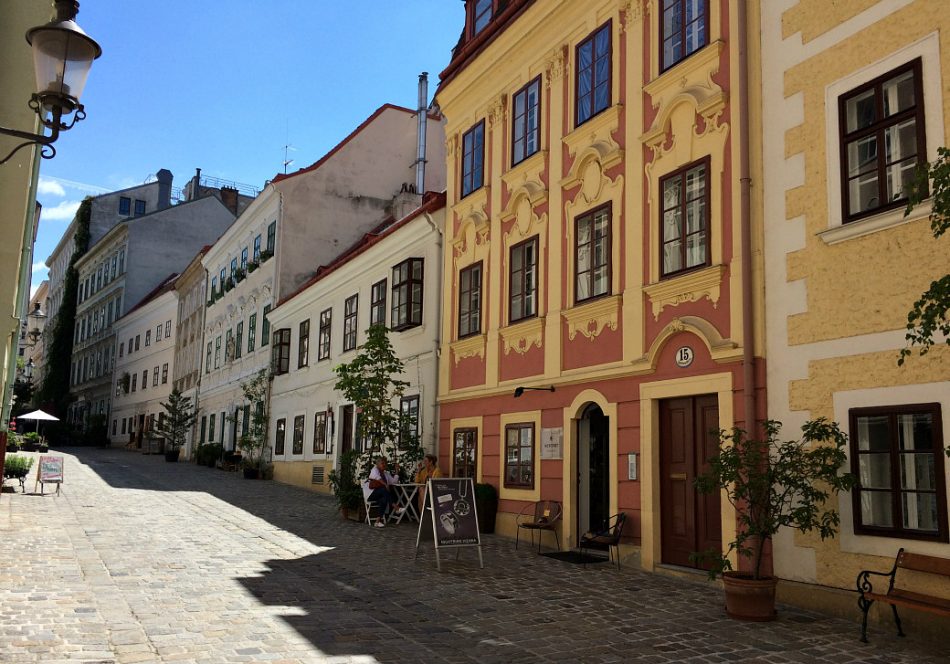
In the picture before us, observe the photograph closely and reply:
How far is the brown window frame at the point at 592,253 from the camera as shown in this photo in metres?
12.8

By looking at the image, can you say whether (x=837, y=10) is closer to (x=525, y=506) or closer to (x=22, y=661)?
(x=525, y=506)

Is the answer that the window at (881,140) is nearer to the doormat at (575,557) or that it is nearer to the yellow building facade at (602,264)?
the yellow building facade at (602,264)

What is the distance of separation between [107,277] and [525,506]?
51773mm

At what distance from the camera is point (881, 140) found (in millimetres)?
8664

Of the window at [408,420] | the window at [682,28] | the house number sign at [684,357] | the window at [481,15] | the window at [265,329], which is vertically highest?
the window at [481,15]

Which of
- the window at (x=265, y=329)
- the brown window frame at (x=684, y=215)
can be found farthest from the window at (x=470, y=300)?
the window at (x=265, y=329)

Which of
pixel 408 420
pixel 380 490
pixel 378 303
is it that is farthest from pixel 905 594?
pixel 378 303

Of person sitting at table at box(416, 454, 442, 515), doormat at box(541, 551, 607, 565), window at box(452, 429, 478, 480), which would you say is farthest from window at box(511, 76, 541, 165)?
doormat at box(541, 551, 607, 565)

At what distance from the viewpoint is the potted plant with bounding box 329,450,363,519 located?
17.2 metres

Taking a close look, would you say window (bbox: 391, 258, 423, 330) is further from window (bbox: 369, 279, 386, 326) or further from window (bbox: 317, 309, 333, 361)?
window (bbox: 317, 309, 333, 361)

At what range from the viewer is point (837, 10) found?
937 cm

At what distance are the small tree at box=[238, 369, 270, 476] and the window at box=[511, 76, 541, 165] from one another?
17016mm

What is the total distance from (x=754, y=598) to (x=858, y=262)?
11.6ft

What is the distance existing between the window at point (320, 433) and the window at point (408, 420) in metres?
5.49
